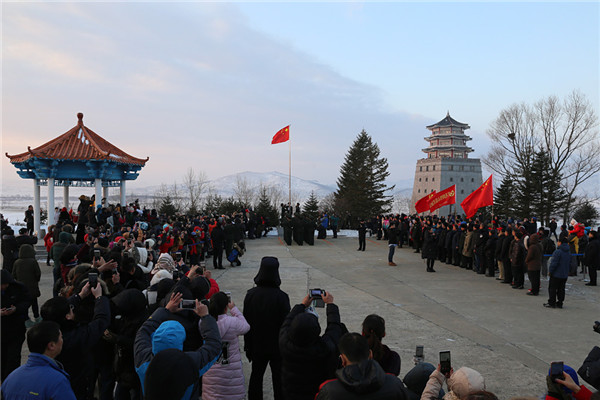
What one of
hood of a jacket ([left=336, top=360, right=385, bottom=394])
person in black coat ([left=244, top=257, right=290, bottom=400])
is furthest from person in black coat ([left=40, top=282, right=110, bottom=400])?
hood of a jacket ([left=336, top=360, right=385, bottom=394])

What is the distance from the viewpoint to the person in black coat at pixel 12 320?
4770 mm

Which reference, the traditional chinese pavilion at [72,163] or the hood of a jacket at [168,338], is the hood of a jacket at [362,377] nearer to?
the hood of a jacket at [168,338]

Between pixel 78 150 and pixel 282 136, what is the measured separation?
12844 mm

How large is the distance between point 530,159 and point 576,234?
90.9 ft

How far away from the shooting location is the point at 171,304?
11.7ft

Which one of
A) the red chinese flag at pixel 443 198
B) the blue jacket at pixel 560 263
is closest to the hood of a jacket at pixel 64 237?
the blue jacket at pixel 560 263

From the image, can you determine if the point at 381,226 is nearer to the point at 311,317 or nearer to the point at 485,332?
the point at 485,332

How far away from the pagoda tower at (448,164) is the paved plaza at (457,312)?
67253 millimetres

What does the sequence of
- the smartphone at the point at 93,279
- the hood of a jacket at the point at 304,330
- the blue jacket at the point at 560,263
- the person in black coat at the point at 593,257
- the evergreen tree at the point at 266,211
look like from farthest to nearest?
the evergreen tree at the point at 266,211
the person in black coat at the point at 593,257
the blue jacket at the point at 560,263
the smartphone at the point at 93,279
the hood of a jacket at the point at 304,330

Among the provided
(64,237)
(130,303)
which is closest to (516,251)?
(130,303)

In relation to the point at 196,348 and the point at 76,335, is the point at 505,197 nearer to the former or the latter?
the point at 196,348

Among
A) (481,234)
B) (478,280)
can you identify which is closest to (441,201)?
(481,234)

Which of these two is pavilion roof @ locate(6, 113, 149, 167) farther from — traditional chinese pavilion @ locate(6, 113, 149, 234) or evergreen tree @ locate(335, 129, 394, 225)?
evergreen tree @ locate(335, 129, 394, 225)

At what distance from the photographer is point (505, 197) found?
1676 inches
